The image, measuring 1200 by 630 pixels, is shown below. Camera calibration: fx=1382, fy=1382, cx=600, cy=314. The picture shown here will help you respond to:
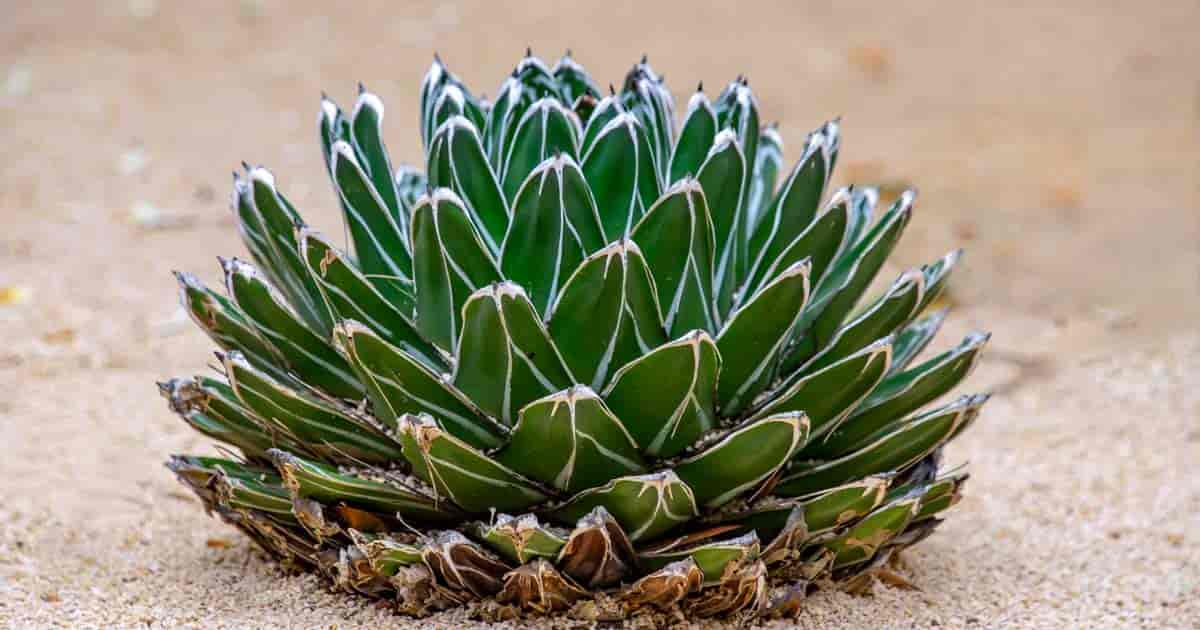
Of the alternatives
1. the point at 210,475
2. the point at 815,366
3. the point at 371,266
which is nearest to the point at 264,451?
the point at 210,475

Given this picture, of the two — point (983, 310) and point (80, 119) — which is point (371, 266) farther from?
point (80, 119)

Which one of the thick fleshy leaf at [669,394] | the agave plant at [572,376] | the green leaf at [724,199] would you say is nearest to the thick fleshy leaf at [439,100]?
the agave plant at [572,376]

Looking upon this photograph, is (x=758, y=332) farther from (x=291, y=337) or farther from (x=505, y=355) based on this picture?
(x=291, y=337)

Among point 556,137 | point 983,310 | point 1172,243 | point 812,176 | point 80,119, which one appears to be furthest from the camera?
point 80,119

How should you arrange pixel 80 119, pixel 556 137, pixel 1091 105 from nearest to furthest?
1. pixel 556 137
2. pixel 80 119
3. pixel 1091 105

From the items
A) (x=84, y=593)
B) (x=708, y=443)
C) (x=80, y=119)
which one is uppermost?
(x=80, y=119)

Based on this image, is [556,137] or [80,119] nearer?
[556,137]

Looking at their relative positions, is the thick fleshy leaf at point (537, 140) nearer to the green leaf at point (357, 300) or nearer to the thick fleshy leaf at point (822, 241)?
the green leaf at point (357, 300)
